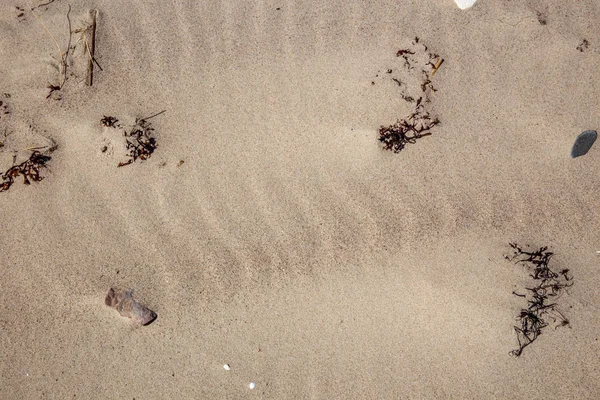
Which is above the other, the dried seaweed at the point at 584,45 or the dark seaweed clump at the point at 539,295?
the dried seaweed at the point at 584,45

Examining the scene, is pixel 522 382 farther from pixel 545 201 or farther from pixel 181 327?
pixel 181 327

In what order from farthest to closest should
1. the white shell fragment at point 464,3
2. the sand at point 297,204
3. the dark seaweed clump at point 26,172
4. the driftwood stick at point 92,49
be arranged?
the white shell fragment at point 464,3 → the driftwood stick at point 92,49 → the dark seaweed clump at point 26,172 → the sand at point 297,204

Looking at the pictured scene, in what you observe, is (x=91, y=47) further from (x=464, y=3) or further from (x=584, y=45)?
(x=584, y=45)

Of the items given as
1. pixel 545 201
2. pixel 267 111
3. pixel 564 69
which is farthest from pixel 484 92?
pixel 267 111

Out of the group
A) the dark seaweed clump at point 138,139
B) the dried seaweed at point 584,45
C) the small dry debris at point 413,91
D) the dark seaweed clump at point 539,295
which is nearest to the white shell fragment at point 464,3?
the small dry debris at point 413,91

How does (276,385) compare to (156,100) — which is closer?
(276,385)

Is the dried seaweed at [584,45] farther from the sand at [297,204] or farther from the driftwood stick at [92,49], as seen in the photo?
the driftwood stick at [92,49]

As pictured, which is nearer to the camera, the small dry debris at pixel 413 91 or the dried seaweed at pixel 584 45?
the small dry debris at pixel 413 91

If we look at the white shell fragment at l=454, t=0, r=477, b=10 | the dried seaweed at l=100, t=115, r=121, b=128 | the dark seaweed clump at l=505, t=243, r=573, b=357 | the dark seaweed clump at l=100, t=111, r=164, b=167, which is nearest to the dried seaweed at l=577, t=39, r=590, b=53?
the white shell fragment at l=454, t=0, r=477, b=10
